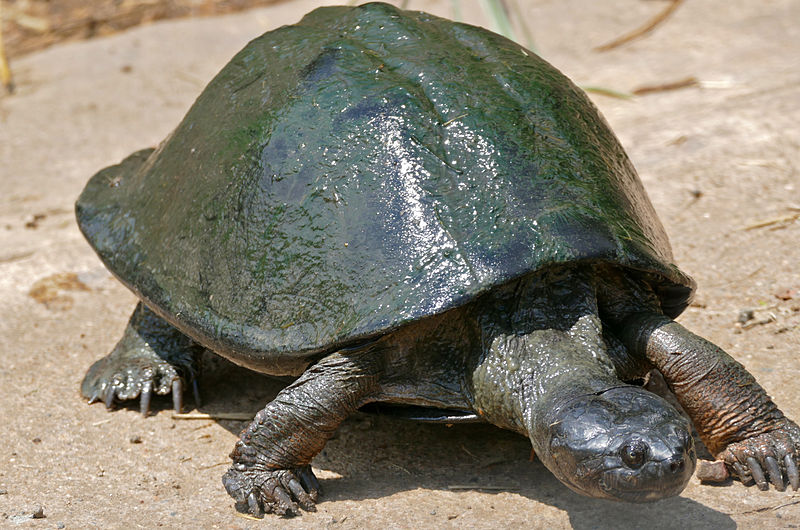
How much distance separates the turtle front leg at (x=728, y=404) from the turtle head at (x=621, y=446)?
0.45m

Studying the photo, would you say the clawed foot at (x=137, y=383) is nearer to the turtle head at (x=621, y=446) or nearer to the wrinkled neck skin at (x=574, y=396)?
the wrinkled neck skin at (x=574, y=396)

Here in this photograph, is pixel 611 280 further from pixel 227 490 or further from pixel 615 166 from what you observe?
pixel 227 490

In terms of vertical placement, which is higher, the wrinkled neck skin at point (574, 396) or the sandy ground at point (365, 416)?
the wrinkled neck skin at point (574, 396)

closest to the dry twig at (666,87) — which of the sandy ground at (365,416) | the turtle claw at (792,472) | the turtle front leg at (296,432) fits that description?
the sandy ground at (365,416)

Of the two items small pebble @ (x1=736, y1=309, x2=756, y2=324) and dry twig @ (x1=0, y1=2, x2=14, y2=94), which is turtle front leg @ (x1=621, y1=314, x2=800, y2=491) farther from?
dry twig @ (x1=0, y1=2, x2=14, y2=94)

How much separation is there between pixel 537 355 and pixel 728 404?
2.55ft

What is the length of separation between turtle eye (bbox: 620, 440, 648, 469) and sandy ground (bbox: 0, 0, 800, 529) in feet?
1.53

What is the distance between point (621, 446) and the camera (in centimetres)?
293

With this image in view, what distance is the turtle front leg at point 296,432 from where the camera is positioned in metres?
3.54

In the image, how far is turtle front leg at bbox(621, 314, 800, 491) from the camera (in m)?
3.48

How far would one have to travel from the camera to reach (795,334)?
437 cm

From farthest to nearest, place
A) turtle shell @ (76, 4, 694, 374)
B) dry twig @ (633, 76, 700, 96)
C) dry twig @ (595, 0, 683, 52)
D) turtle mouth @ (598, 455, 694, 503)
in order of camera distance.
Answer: dry twig @ (595, 0, 683, 52), dry twig @ (633, 76, 700, 96), turtle shell @ (76, 4, 694, 374), turtle mouth @ (598, 455, 694, 503)

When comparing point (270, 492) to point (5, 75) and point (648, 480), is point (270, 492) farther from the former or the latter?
point (5, 75)

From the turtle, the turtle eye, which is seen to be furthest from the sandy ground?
the turtle eye
